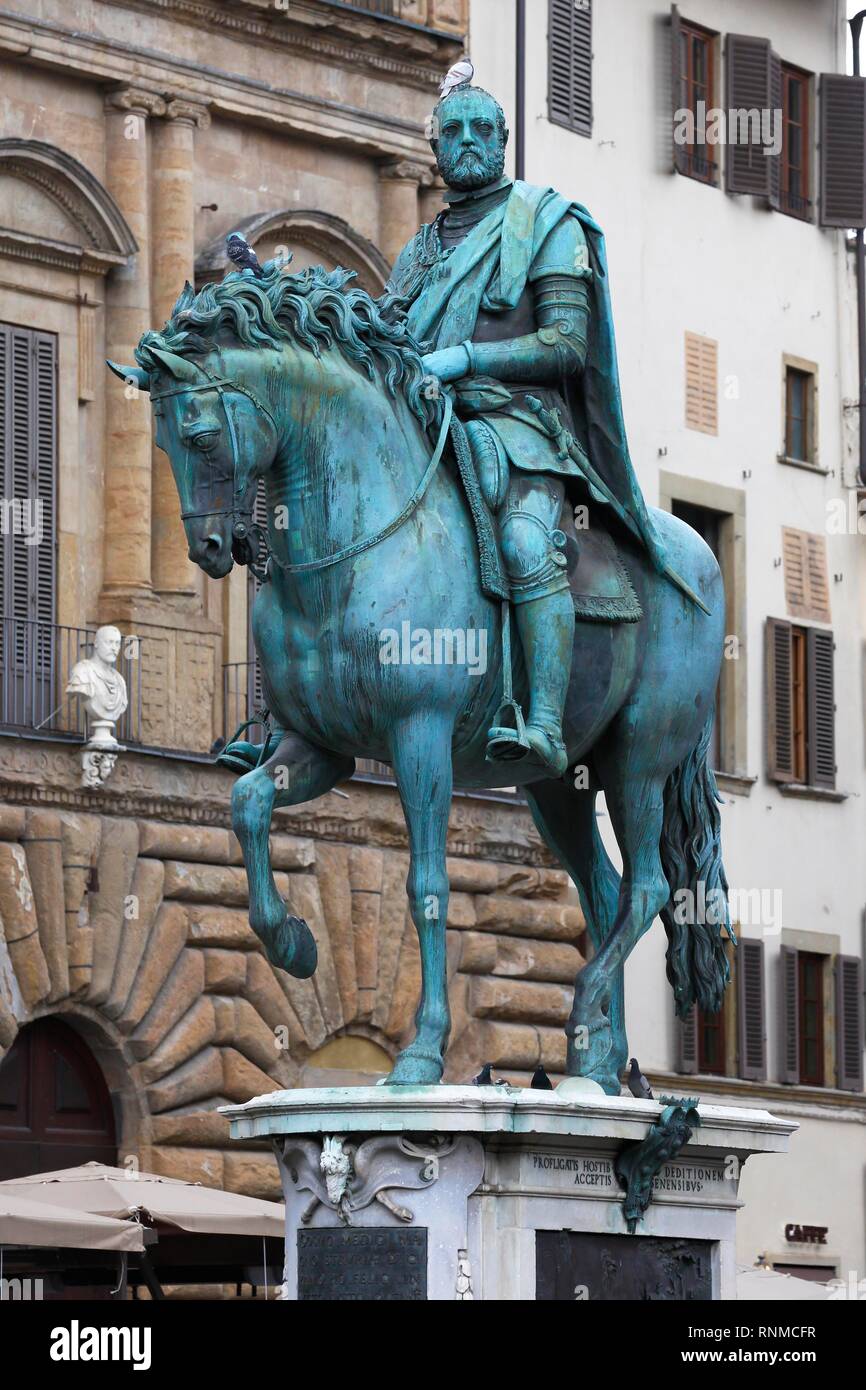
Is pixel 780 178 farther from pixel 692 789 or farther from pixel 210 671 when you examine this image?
pixel 692 789

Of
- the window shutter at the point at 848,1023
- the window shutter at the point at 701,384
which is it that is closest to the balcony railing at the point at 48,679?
the window shutter at the point at 701,384

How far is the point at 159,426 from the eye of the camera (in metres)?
11.7

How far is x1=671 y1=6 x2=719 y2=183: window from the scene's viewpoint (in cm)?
3297

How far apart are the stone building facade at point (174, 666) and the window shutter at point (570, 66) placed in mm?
2242

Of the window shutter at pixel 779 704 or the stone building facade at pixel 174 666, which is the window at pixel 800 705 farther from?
the stone building facade at pixel 174 666

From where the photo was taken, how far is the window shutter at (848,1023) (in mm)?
33469

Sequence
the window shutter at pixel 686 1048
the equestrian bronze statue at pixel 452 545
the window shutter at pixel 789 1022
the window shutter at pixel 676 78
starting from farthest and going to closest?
the window shutter at pixel 676 78
the window shutter at pixel 789 1022
the window shutter at pixel 686 1048
the equestrian bronze statue at pixel 452 545

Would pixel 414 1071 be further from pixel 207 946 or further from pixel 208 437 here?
pixel 207 946

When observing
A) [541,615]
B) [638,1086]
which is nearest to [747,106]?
[638,1086]

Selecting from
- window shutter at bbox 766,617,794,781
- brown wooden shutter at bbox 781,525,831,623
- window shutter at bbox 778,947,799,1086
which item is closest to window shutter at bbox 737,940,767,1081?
window shutter at bbox 778,947,799,1086

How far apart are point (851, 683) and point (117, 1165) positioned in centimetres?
1151

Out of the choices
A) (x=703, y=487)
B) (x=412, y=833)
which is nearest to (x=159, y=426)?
(x=412, y=833)
